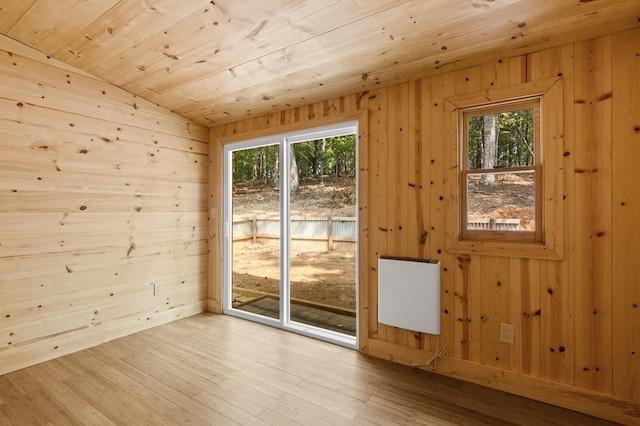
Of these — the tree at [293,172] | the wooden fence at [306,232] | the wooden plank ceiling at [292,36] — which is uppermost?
the wooden plank ceiling at [292,36]

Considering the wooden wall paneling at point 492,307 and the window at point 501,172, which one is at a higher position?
the window at point 501,172

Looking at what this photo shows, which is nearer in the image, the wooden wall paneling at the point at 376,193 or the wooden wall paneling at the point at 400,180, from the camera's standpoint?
the wooden wall paneling at the point at 400,180

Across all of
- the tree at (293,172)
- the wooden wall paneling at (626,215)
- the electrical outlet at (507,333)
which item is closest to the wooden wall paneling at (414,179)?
the electrical outlet at (507,333)

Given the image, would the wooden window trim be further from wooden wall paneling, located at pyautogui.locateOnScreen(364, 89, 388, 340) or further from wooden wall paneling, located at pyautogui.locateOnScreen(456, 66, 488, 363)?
wooden wall paneling, located at pyautogui.locateOnScreen(364, 89, 388, 340)

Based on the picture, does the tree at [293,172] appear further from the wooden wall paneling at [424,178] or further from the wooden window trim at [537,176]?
the wooden window trim at [537,176]

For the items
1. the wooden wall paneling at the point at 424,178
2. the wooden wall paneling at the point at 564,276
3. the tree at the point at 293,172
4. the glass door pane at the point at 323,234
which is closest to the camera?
the wooden wall paneling at the point at 564,276

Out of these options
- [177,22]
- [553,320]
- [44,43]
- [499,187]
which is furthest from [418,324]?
[44,43]

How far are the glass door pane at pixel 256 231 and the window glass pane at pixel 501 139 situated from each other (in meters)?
1.94

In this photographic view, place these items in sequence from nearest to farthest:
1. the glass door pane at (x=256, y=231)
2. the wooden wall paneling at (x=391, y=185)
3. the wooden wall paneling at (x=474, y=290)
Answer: the wooden wall paneling at (x=474, y=290) < the wooden wall paneling at (x=391, y=185) < the glass door pane at (x=256, y=231)

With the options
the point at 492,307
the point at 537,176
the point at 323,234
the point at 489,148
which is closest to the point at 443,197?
the point at 489,148

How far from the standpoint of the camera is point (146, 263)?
10.4 feet

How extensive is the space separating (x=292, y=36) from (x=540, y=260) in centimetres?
223

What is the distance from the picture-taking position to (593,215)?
1.85 m

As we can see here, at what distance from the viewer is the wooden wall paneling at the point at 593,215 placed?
5.93 ft
